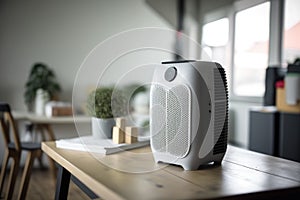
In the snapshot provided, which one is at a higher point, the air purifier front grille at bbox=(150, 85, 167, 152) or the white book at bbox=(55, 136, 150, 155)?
the air purifier front grille at bbox=(150, 85, 167, 152)

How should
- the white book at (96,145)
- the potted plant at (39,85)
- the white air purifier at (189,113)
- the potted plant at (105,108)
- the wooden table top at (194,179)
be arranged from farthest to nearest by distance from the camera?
the potted plant at (39,85), the potted plant at (105,108), the white book at (96,145), the white air purifier at (189,113), the wooden table top at (194,179)

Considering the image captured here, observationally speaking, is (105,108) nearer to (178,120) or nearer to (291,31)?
(178,120)

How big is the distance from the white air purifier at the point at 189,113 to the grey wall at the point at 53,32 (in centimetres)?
333

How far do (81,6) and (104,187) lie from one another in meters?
3.88

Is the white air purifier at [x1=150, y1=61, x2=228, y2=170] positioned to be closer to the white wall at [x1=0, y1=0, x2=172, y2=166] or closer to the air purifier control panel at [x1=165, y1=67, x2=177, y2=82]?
the air purifier control panel at [x1=165, y1=67, x2=177, y2=82]

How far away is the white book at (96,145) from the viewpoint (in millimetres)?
1558

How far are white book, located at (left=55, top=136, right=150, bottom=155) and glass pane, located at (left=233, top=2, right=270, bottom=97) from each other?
2.65 m

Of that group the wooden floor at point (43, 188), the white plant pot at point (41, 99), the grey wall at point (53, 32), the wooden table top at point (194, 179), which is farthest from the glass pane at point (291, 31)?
the white plant pot at point (41, 99)

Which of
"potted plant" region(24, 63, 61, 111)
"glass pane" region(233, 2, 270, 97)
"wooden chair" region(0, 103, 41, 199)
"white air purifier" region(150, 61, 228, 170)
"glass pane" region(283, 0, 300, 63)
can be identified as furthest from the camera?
"potted plant" region(24, 63, 61, 111)

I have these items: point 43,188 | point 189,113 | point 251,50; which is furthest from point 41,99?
point 189,113

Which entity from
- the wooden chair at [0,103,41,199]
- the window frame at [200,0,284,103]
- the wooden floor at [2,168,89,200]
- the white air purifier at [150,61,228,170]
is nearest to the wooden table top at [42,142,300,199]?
the white air purifier at [150,61,228,170]

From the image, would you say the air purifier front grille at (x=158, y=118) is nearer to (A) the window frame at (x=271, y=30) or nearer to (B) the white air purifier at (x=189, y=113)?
(B) the white air purifier at (x=189, y=113)

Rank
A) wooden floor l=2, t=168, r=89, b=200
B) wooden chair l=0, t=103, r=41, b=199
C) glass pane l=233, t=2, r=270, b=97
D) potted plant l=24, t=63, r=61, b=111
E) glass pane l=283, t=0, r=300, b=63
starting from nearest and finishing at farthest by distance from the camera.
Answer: wooden chair l=0, t=103, r=41, b=199 < wooden floor l=2, t=168, r=89, b=200 < glass pane l=283, t=0, r=300, b=63 < glass pane l=233, t=2, r=270, b=97 < potted plant l=24, t=63, r=61, b=111

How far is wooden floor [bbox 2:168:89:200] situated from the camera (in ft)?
10.6
